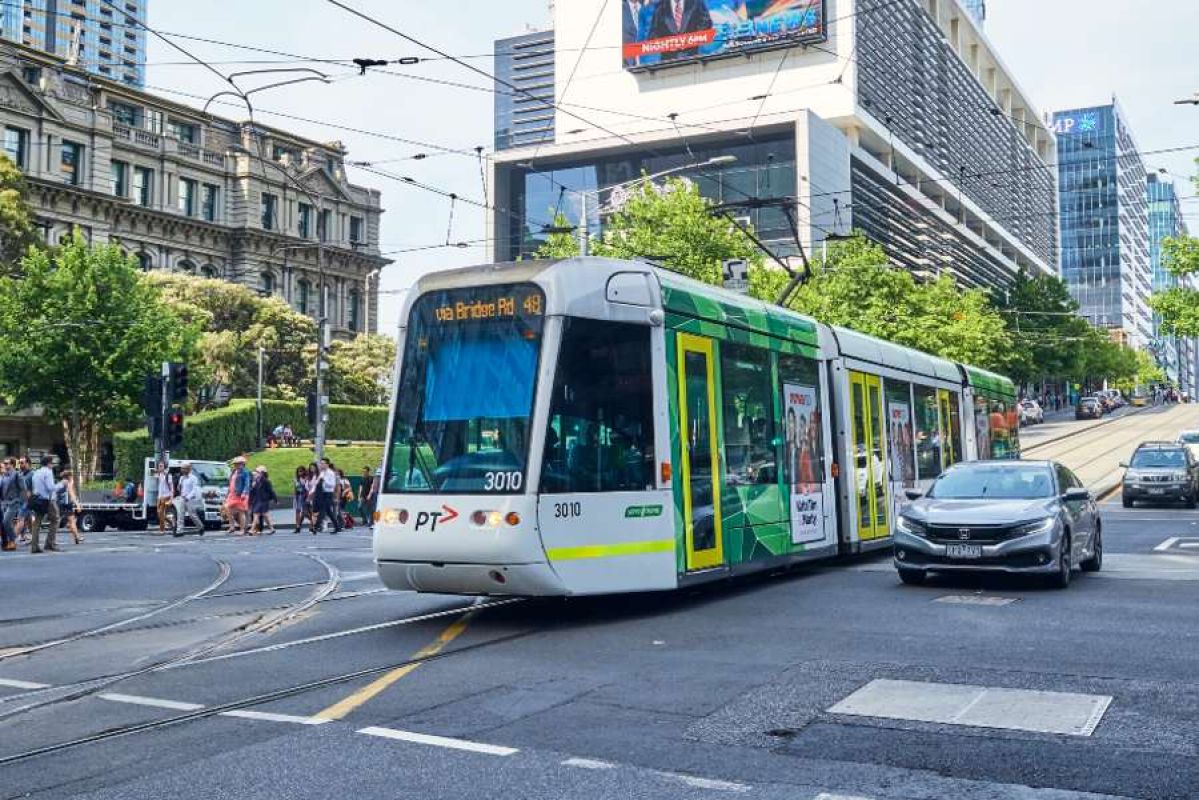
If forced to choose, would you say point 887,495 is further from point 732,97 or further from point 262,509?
point 732,97

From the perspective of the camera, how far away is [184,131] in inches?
2896

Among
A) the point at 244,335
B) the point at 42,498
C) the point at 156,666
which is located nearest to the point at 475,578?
the point at 156,666

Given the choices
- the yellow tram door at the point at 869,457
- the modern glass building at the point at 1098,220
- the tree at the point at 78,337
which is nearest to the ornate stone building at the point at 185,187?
the tree at the point at 78,337

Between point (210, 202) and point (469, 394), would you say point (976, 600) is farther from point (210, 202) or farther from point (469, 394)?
point (210, 202)

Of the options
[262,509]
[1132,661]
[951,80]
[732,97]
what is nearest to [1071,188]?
[951,80]

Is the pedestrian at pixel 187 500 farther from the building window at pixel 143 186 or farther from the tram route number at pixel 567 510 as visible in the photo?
the building window at pixel 143 186

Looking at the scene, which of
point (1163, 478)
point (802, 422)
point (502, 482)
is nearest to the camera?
point (502, 482)

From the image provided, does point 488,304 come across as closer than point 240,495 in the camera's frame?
Yes

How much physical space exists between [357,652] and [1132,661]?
5359mm

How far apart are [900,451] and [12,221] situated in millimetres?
43937

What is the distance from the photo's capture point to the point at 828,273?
51.1 metres

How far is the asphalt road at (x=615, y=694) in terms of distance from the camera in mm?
5266

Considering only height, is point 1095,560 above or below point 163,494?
below

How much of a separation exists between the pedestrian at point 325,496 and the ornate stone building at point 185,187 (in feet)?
95.8
